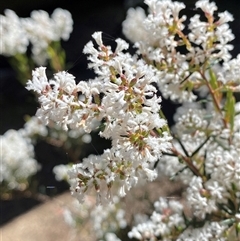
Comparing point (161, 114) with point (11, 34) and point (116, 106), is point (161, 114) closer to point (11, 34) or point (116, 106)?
point (116, 106)

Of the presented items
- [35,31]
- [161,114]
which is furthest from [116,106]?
[35,31]

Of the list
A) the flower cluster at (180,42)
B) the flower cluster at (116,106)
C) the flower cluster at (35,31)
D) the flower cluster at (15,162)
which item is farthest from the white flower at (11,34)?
the flower cluster at (116,106)

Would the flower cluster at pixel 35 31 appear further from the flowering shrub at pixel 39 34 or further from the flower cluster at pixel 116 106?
the flower cluster at pixel 116 106

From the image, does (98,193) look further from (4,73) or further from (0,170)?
(4,73)

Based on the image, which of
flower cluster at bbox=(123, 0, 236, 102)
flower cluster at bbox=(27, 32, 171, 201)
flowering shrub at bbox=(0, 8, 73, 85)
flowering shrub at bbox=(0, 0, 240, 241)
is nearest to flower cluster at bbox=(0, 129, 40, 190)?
flowering shrub at bbox=(0, 8, 73, 85)

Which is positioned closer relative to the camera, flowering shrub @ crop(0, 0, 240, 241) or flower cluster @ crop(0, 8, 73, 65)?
flowering shrub @ crop(0, 0, 240, 241)

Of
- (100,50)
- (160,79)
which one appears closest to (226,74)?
(160,79)

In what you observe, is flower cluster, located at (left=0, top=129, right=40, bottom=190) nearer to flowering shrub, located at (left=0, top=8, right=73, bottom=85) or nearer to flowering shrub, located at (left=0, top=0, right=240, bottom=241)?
flowering shrub, located at (left=0, top=8, right=73, bottom=85)
